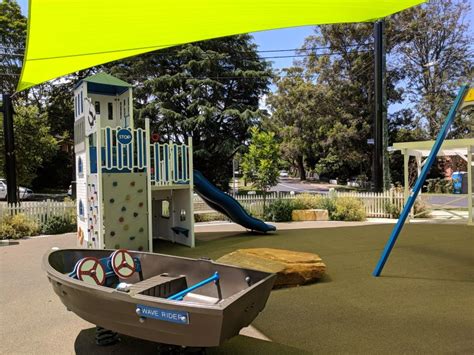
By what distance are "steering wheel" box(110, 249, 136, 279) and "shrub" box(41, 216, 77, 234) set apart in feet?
28.8

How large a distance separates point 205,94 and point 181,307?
899 inches

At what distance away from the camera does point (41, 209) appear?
40.4 ft

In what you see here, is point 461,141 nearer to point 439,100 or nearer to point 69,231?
point 69,231

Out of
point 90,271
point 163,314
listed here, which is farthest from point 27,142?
point 163,314

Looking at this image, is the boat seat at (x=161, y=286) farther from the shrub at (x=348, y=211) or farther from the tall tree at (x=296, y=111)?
the tall tree at (x=296, y=111)

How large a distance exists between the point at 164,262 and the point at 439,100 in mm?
32170

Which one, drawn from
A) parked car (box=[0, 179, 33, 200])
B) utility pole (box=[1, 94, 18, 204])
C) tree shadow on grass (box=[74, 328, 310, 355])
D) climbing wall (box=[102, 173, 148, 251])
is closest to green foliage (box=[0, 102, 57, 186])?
parked car (box=[0, 179, 33, 200])

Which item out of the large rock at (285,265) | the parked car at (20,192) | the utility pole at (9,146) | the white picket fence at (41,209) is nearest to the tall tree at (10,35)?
the parked car at (20,192)

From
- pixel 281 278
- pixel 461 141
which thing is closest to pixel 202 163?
pixel 461 141

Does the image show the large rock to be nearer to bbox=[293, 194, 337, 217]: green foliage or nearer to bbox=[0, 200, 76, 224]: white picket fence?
bbox=[0, 200, 76, 224]: white picket fence

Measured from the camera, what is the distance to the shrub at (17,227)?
36.1 feet

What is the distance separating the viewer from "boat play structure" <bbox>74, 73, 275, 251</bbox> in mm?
8477

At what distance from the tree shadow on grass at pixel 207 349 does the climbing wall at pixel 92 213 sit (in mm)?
4584

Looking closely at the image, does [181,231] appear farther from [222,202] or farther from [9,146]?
[9,146]
